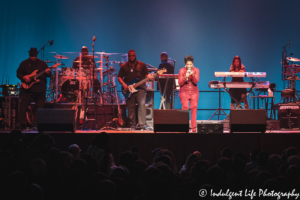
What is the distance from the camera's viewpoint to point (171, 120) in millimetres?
5816

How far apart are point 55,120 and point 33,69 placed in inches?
121

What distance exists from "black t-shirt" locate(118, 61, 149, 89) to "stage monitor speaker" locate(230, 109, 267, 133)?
9.77 ft

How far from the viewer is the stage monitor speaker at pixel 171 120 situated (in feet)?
19.1

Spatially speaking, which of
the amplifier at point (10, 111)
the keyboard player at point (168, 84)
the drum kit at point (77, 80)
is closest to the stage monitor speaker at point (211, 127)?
the keyboard player at point (168, 84)

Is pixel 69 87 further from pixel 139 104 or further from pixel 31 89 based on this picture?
pixel 139 104

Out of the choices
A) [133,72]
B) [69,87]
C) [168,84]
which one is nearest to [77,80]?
[69,87]

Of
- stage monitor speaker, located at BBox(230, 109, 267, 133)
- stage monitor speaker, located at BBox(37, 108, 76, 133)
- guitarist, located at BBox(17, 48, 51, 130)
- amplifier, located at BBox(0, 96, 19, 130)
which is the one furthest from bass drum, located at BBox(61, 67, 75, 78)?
stage monitor speaker, located at BBox(230, 109, 267, 133)

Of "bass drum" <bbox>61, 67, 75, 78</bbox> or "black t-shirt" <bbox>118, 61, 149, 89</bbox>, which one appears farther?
"bass drum" <bbox>61, 67, 75, 78</bbox>

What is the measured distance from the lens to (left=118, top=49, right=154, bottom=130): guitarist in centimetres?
792

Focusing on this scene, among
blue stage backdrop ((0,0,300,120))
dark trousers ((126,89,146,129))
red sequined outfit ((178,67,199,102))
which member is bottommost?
dark trousers ((126,89,146,129))
